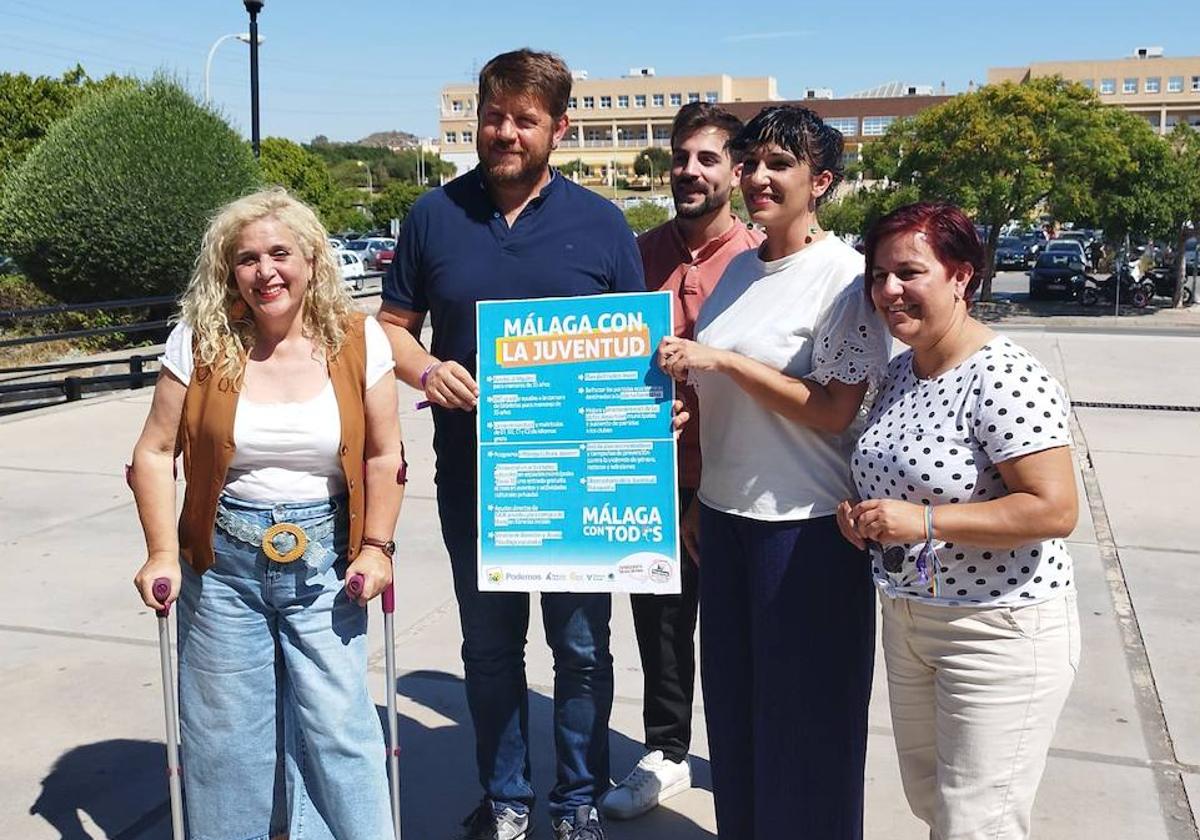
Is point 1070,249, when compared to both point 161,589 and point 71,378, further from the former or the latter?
point 161,589

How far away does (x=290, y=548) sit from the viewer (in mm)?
2924

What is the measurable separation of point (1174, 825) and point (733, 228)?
7.75 feet

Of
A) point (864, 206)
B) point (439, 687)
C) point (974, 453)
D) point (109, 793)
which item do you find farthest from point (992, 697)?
point (864, 206)

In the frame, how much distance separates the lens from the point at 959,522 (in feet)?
8.14

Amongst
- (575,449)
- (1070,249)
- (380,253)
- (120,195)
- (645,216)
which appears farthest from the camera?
(380,253)

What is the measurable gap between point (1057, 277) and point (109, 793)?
104 feet

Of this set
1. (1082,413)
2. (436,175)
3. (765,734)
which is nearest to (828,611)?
(765,734)

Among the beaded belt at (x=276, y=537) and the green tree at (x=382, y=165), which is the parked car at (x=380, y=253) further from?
the green tree at (x=382, y=165)

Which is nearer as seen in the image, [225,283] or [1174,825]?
[225,283]

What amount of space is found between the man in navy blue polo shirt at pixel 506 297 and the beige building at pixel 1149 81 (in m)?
117

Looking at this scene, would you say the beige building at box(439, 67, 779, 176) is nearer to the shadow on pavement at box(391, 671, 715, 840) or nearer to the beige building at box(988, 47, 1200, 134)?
the beige building at box(988, 47, 1200, 134)

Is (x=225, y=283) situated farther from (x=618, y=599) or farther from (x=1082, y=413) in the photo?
(x=1082, y=413)

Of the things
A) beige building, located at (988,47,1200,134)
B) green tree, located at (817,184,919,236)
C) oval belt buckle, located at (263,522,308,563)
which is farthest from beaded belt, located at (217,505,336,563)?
beige building, located at (988,47,1200,134)

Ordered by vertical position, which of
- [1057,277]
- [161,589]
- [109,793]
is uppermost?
[1057,277]
